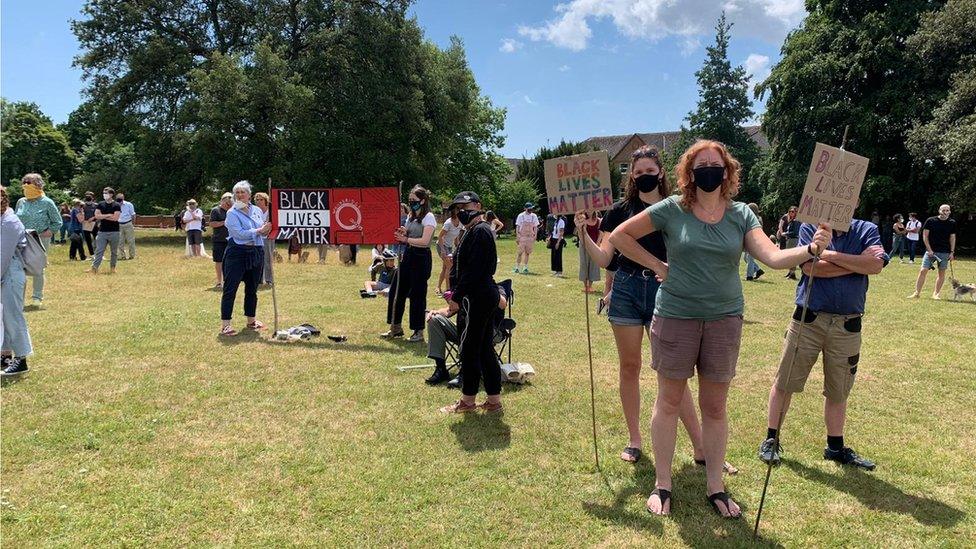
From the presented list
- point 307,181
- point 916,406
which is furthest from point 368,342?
point 307,181

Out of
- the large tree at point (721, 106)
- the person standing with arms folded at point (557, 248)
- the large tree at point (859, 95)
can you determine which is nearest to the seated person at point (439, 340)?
the person standing with arms folded at point (557, 248)

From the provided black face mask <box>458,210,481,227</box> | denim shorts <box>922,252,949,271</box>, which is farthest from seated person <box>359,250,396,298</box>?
denim shorts <box>922,252,949,271</box>

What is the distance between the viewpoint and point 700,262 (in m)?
3.13

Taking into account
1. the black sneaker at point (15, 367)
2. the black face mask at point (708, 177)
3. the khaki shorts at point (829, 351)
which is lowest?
the black sneaker at point (15, 367)

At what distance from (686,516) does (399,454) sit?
6.74 feet

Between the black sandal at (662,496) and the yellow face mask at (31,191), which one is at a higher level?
the yellow face mask at (31,191)

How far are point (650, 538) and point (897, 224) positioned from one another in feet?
82.0

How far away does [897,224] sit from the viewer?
22.5m

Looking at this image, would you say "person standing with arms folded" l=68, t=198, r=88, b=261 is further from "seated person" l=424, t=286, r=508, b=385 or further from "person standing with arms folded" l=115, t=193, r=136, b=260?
"seated person" l=424, t=286, r=508, b=385

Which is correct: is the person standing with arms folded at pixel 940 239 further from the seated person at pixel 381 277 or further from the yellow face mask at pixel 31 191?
the yellow face mask at pixel 31 191

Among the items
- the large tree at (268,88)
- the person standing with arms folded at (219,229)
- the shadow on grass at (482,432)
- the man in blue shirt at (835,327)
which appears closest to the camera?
the man in blue shirt at (835,327)

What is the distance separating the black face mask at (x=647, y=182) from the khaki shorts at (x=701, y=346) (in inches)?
38.1

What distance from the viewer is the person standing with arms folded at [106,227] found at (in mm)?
Result: 13438

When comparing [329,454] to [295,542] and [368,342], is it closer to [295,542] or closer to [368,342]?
[295,542]
